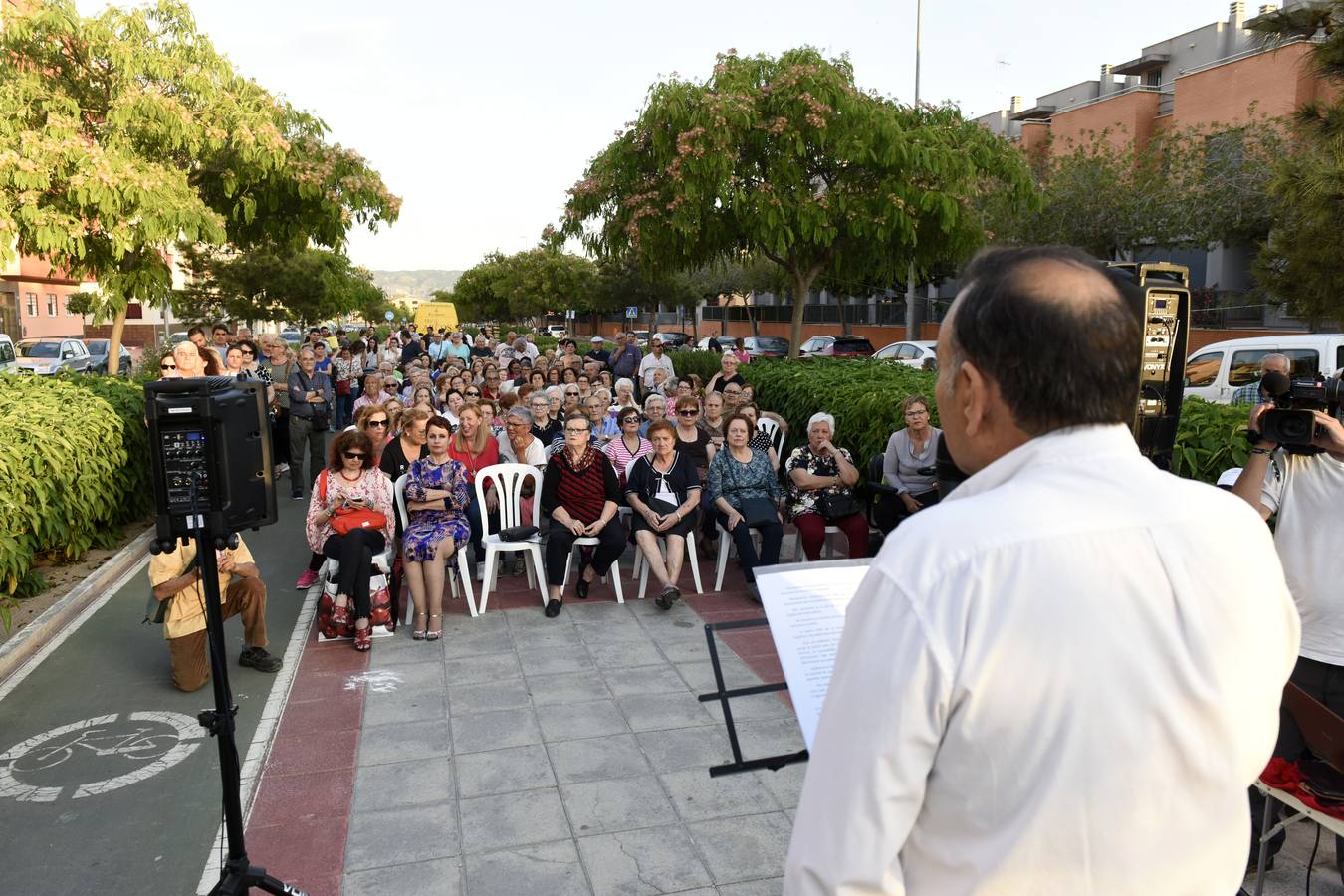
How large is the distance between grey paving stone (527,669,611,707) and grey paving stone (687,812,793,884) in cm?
156

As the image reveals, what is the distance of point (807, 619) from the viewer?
1.85m

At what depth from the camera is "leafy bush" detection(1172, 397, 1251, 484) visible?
18.2 feet

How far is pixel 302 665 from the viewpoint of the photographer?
6.10m

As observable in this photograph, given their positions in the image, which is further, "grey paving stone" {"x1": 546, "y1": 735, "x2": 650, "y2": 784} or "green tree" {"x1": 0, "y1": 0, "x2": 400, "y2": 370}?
"green tree" {"x1": 0, "y1": 0, "x2": 400, "y2": 370}

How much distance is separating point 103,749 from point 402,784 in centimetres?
167

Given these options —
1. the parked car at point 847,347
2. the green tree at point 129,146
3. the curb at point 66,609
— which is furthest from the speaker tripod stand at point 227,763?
the parked car at point 847,347

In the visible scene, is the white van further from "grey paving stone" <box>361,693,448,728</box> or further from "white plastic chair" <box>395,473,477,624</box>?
"grey paving stone" <box>361,693,448,728</box>

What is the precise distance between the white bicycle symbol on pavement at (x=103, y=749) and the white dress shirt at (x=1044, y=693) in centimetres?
445

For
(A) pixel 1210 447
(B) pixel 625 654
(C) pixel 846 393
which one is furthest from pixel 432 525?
(A) pixel 1210 447

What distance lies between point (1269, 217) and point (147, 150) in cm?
2235

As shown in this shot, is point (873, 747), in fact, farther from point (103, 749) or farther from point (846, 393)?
point (846, 393)

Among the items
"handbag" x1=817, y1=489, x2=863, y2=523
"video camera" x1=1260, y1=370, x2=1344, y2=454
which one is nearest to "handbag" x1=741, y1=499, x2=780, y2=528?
"handbag" x1=817, y1=489, x2=863, y2=523

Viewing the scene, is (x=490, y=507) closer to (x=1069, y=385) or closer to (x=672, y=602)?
(x=672, y=602)

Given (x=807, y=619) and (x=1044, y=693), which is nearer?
(x=1044, y=693)
